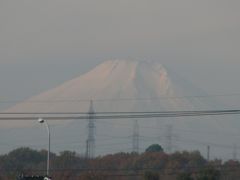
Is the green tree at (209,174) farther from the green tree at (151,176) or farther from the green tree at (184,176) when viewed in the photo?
the green tree at (151,176)

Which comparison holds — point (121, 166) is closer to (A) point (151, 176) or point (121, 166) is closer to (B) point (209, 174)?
(A) point (151, 176)

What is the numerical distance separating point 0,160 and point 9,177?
31179mm

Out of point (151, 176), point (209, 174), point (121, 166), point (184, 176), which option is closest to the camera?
point (209, 174)

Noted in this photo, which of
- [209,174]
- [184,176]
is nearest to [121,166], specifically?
[184,176]

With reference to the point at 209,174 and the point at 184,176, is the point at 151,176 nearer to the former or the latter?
the point at 184,176

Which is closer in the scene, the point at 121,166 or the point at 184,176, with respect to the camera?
the point at 184,176

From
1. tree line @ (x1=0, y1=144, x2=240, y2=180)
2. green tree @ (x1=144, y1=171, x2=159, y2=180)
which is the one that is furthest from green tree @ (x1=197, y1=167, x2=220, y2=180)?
green tree @ (x1=144, y1=171, x2=159, y2=180)

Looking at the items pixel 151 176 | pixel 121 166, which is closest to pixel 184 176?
pixel 151 176

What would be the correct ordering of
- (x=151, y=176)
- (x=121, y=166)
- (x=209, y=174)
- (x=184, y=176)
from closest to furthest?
(x=209, y=174)
(x=184, y=176)
(x=151, y=176)
(x=121, y=166)

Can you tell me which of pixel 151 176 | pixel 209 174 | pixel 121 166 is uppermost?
pixel 121 166

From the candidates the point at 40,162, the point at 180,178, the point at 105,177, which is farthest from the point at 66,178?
the point at 40,162

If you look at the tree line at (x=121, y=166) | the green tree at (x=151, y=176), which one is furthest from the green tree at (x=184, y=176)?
the green tree at (x=151, y=176)

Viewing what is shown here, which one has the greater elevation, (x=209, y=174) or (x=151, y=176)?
(x=151, y=176)

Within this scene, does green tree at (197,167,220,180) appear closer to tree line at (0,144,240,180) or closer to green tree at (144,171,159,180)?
tree line at (0,144,240,180)
